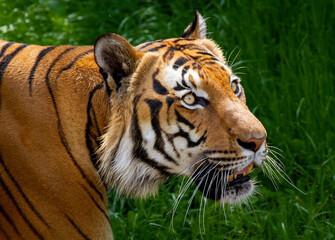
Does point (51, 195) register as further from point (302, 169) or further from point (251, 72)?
point (251, 72)

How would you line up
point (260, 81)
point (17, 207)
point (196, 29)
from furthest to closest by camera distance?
1. point (260, 81)
2. point (196, 29)
3. point (17, 207)

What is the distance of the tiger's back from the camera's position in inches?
92.7

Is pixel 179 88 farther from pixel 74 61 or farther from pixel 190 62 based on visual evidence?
pixel 74 61

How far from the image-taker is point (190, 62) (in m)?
2.51

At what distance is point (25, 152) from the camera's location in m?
2.36

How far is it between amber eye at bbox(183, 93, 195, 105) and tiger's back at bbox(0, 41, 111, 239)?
343 mm

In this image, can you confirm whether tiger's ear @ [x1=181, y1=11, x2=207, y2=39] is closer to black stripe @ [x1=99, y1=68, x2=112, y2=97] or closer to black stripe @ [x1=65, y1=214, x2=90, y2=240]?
black stripe @ [x1=99, y1=68, x2=112, y2=97]

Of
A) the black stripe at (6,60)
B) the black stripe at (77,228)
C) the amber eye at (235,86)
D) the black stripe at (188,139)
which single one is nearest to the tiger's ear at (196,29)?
the amber eye at (235,86)

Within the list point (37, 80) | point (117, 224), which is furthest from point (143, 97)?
point (117, 224)

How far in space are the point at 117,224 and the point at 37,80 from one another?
1.27 meters

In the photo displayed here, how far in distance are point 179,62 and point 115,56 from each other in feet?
0.90

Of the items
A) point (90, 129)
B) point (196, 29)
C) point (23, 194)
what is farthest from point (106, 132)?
point (196, 29)

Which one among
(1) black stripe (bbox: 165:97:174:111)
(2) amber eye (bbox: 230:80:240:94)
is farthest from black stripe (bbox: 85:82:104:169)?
(2) amber eye (bbox: 230:80:240:94)

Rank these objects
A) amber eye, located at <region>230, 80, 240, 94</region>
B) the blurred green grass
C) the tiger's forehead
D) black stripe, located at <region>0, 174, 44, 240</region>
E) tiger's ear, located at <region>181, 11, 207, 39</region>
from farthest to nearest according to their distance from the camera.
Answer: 1. the blurred green grass
2. tiger's ear, located at <region>181, 11, 207, 39</region>
3. amber eye, located at <region>230, 80, 240, 94</region>
4. the tiger's forehead
5. black stripe, located at <region>0, 174, 44, 240</region>
